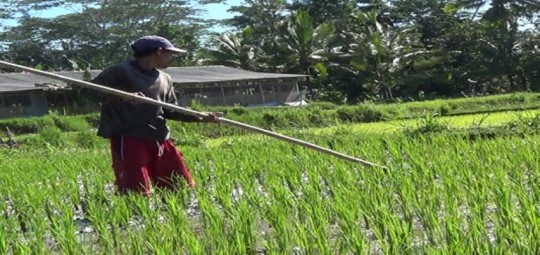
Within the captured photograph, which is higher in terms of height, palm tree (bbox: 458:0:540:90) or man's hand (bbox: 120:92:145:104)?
man's hand (bbox: 120:92:145:104)

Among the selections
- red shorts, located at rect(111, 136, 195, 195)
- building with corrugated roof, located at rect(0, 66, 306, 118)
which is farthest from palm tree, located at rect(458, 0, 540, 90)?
red shorts, located at rect(111, 136, 195, 195)

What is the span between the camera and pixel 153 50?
12.6 ft

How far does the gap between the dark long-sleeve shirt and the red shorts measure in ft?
0.17

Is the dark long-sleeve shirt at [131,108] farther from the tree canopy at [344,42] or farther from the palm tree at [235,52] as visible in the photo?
the palm tree at [235,52]

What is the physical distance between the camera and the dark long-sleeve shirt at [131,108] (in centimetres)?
381

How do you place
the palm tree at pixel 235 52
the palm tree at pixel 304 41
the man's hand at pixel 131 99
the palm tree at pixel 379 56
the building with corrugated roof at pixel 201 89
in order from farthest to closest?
the palm tree at pixel 235 52 < the palm tree at pixel 304 41 < the palm tree at pixel 379 56 < the building with corrugated roof at pixel 201 89 < the man's hand at pixel 131 99

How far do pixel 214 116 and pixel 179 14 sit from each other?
114ft

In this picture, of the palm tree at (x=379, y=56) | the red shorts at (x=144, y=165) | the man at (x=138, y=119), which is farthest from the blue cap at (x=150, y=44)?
the palm tree at (x=379, y=56)

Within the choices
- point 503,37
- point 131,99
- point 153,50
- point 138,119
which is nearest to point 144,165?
point 138,119

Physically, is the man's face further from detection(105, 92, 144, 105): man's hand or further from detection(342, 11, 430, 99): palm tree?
detection(342, 11, 430, 99): palm tree

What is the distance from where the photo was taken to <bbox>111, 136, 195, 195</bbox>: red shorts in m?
3.79

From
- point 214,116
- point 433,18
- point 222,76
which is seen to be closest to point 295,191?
point 214,116

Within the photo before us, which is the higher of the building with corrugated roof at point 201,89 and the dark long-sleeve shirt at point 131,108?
the dark long-sleeve shirt at point 131,108

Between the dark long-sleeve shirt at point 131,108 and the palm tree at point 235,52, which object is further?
the palm tree at point 235,52
